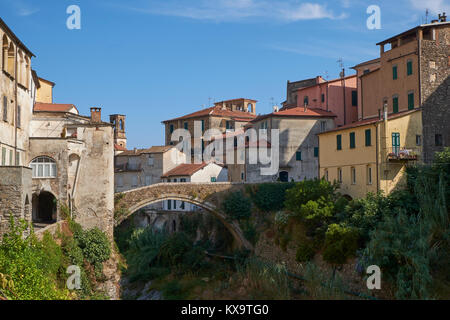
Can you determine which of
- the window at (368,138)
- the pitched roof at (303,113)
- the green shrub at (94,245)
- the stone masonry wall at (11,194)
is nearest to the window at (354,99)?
the pitched roof at (303,113)

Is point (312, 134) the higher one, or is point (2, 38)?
point (2, 38)

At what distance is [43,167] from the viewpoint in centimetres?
3086

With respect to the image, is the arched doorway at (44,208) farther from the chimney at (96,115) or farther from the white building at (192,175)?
the white building at (192,175)

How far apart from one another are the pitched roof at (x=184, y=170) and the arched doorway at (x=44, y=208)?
13.6 metres

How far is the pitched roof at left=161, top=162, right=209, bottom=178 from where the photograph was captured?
151 feet

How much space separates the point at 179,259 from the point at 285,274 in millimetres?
9672

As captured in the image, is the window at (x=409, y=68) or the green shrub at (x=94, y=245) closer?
the green shrub at (x=94, y=245)

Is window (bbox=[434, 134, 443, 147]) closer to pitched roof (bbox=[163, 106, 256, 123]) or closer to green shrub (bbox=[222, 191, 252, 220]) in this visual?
green shrub (bbox=[222, 191, 252, 220])

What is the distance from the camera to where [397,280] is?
22219mm

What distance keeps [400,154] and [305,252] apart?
8.02 m

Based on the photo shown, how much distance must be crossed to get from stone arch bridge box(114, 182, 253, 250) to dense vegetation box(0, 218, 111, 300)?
4404 millimetres

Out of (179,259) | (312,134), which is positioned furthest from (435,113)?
Answer: (179,259)

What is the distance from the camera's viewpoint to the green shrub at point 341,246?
2653 cm
